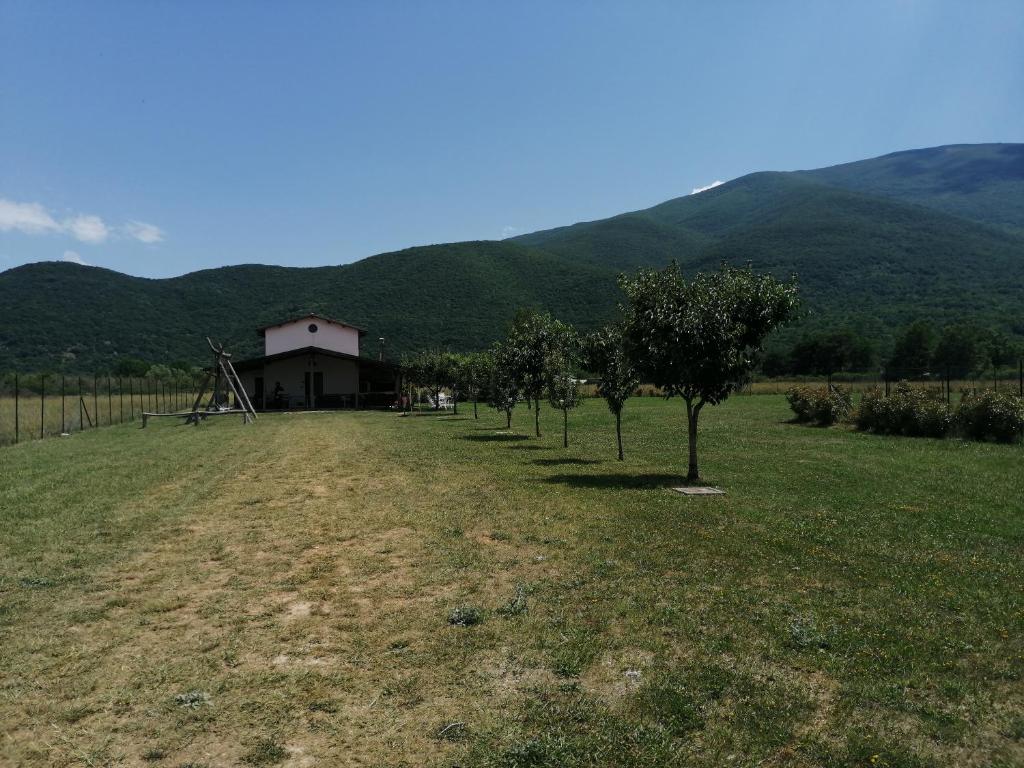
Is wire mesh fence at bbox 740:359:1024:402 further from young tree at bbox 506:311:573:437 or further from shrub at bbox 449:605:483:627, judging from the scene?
shrub at bbox 449:605:483:627

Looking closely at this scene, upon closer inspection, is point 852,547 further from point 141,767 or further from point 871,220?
point 871,220

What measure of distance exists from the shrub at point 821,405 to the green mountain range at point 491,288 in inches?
2191

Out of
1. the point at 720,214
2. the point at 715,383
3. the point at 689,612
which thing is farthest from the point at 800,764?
the point at 720,214

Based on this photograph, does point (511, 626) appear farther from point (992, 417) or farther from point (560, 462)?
point (992, 417)

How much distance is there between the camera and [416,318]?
88812 mm

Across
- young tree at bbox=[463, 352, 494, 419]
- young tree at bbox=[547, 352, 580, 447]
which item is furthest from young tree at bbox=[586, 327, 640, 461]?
young tree at bbox=[463, 352, 494, 419]

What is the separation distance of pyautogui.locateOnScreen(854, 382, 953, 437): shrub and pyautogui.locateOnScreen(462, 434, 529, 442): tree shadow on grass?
11991 mm

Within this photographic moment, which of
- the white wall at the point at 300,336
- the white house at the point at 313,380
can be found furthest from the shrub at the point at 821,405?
the white wall at the point at 300,336

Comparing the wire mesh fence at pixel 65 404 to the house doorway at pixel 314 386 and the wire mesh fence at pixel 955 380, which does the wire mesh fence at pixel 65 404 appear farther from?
the wire mesh fence at pixel 955 380

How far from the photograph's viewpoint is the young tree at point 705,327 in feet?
Answer: 41.2

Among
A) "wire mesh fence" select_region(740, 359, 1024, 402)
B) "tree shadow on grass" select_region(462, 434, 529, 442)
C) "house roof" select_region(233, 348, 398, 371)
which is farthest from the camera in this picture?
"house roof" select_region(233, 348, 398, 371)

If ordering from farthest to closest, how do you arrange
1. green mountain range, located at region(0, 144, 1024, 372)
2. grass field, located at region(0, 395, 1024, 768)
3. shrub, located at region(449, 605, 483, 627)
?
green mountain range, located at region(0, 144, 1024, 372) < shrub, located at region(449, 605, 483, 627) < grass field, located at region(0, 395, 1024, 768)

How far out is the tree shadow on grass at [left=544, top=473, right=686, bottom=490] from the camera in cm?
1257

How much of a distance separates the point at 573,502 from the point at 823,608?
5.35 meters
